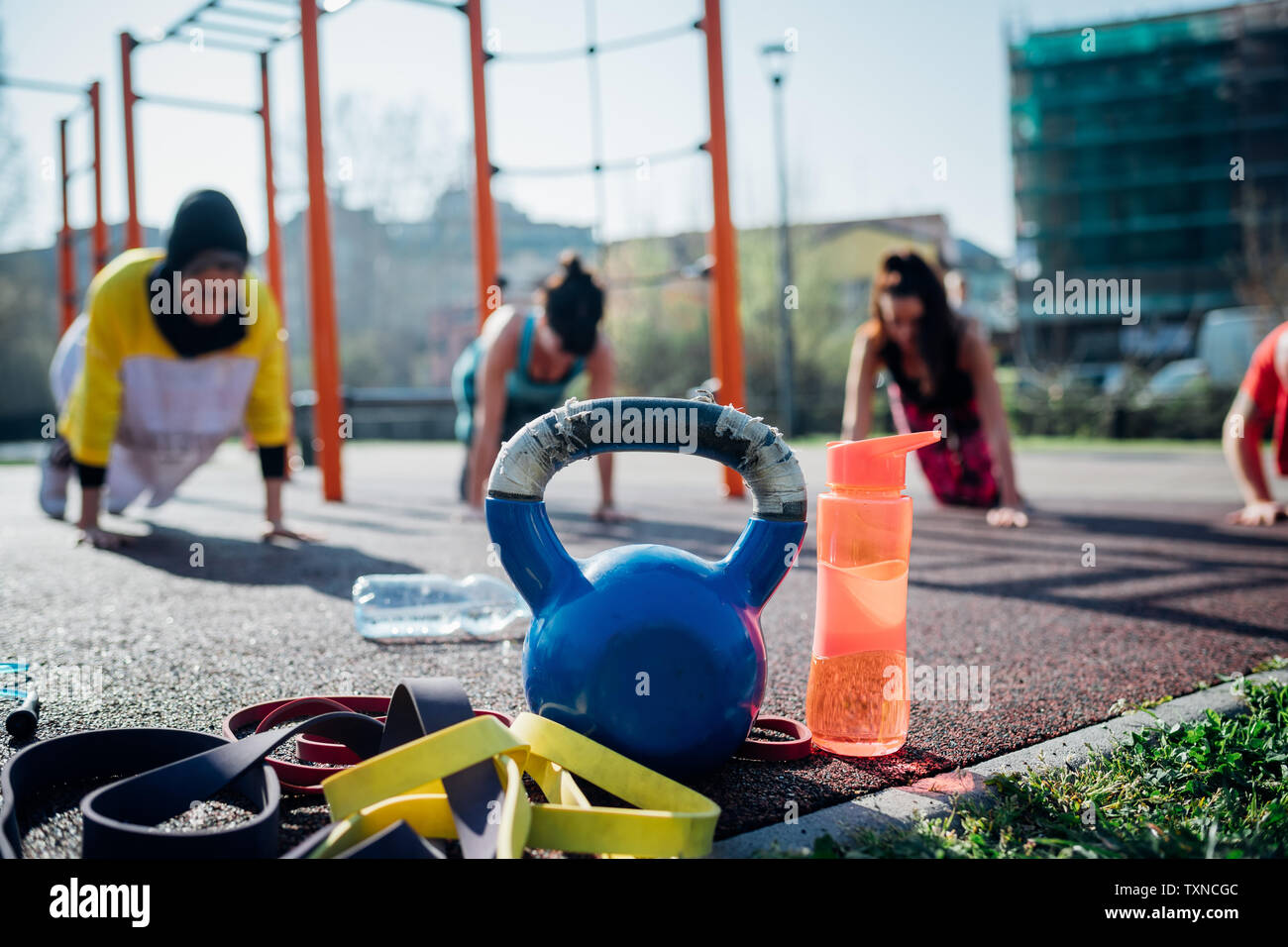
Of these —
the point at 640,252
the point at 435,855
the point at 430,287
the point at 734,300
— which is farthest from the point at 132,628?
the point at 430,287

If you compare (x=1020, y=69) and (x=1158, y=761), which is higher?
(x=1020, y=69)

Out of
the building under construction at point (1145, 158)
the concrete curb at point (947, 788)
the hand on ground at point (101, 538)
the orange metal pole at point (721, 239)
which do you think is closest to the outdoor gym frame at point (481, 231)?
the orange metal pole at point (721, 239)

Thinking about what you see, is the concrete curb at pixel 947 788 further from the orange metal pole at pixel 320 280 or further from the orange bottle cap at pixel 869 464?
the orange metal pole at pixel 320 280

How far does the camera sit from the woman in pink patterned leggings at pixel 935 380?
598 cm

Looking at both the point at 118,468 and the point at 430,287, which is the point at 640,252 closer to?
the point at 430,287

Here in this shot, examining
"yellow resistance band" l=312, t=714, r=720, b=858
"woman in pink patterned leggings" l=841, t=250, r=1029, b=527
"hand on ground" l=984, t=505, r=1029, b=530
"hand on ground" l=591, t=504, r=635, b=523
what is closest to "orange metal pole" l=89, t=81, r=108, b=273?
"hand on ground" l=591, t=504, r=635, b=523

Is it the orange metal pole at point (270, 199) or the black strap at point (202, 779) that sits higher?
the orange metal pole at point (270, 199)

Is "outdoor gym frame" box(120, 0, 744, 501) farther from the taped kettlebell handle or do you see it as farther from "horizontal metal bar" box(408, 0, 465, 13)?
the taped kettlebell handle

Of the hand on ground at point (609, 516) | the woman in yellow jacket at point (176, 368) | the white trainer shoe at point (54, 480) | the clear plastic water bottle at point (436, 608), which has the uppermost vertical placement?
the woman in yellow jacket at point (176, 368)

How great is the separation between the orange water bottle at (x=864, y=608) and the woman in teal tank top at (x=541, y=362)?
3735 millimetres

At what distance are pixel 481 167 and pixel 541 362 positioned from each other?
2582 millimetres

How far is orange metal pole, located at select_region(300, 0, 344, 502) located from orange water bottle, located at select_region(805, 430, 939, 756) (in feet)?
21.5

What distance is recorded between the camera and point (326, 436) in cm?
812

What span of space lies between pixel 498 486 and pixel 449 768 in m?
0.58
